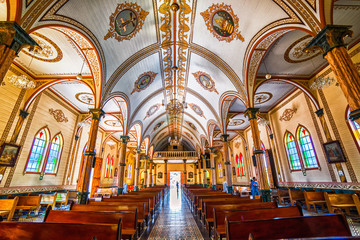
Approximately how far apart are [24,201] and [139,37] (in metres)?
8.40

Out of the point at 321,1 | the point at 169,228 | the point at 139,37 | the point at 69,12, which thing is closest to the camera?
the point at 321,1

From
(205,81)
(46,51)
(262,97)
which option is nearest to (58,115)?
(46,51)

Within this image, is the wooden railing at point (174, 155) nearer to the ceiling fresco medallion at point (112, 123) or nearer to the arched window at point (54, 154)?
the ceiling fresco medallion at point (112, 123)

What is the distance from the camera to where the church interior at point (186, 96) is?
3.38 metres

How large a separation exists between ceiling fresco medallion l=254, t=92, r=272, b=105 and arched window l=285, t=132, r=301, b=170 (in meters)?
2.81

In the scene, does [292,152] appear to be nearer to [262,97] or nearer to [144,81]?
[262,97]

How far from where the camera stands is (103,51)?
6.79m

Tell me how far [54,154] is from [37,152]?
4.38 ft

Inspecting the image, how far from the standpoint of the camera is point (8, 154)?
7312 mm

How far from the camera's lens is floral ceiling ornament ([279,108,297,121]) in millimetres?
10523

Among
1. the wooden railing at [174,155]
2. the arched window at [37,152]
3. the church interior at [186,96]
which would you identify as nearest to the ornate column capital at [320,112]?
the church interior at [186,96]

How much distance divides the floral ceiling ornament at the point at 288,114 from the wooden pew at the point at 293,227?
31.5 feet

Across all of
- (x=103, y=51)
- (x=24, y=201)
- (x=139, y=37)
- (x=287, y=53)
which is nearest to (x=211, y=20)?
(x=139, y=37)

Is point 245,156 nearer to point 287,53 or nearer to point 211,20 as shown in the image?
point 287,53
